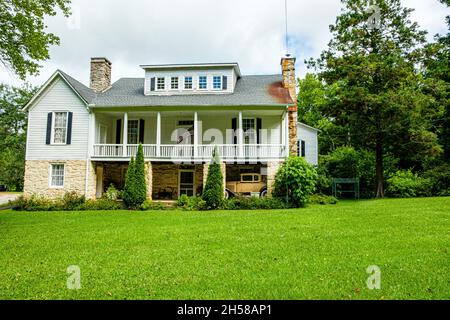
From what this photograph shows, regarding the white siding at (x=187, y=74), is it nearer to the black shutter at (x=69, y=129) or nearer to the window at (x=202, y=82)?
the window at (x=202, y=82)

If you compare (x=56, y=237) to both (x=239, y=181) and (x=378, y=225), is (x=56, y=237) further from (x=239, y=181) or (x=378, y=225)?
(x=239, y=181)

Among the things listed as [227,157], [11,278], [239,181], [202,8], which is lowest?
[11,278]

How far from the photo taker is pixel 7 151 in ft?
112

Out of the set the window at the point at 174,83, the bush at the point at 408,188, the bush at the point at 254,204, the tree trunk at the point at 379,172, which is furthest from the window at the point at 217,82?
the bush at the point at 408,188

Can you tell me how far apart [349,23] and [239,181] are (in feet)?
41.4

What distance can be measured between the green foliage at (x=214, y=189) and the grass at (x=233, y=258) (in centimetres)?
361

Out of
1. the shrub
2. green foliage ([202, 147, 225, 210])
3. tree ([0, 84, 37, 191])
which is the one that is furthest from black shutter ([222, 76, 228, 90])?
tree ([0, 84, 37, 191])

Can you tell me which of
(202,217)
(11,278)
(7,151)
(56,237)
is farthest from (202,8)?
(7,151)

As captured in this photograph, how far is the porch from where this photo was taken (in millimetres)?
15516

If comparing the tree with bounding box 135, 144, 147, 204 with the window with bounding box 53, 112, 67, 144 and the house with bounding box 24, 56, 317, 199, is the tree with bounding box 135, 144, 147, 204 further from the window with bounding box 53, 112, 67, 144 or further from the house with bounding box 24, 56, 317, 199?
the window with bounding box 53, 112, 67, 144

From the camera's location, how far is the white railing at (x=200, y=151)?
50.5ft

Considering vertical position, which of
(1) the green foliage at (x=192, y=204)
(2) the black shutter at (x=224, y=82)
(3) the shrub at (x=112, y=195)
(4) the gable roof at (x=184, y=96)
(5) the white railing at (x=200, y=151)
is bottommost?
(1) the green foliage at (x=192, y=204)

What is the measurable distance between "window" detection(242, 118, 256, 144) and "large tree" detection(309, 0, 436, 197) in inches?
218

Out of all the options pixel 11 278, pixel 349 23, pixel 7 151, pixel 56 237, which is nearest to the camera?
pixel 11 278
